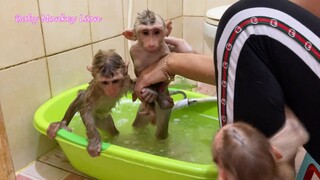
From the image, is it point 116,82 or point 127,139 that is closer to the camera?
point 116,82

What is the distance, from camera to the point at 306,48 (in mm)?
681

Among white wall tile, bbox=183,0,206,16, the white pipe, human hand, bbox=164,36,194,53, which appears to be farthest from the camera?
white wall tile, bbox=183,0,206,16

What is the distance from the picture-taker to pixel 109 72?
3.34ft

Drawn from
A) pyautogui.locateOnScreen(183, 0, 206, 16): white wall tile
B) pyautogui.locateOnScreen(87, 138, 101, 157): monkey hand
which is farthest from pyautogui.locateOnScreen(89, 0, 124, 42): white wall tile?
pyautogui.locateOnScreen(183, 0, 206, 16): white wall tile

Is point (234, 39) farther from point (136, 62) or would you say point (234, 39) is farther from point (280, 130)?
point (136, 62)

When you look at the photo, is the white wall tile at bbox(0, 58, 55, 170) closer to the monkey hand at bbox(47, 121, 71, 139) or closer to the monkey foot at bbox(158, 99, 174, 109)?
the monkey hand at bbox(47, 121, 71, 139)

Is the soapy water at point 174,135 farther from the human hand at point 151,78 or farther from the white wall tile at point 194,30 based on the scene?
the white wall tile at point 194,30

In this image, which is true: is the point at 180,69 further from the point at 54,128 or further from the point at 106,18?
the point at 106,18

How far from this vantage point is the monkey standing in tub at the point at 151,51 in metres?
1.08

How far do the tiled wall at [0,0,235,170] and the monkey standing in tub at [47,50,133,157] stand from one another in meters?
0.17

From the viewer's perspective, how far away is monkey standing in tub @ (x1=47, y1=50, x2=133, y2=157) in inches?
40.1

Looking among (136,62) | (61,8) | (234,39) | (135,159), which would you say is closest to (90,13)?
Answer: (61,8)

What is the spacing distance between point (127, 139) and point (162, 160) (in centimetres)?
45

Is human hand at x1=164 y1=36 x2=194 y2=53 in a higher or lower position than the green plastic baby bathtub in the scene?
higher
